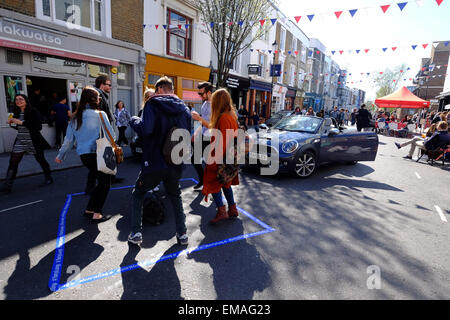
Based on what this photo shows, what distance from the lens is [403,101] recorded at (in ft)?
63.1

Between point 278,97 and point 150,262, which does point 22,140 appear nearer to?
point 150,262

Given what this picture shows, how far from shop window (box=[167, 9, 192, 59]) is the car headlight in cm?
936

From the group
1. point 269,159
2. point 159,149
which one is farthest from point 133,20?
point 159,149

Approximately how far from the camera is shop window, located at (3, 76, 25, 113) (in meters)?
8.00

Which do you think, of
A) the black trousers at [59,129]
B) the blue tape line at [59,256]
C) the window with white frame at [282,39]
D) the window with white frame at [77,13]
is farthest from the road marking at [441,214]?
the window with white frame at [282,39]

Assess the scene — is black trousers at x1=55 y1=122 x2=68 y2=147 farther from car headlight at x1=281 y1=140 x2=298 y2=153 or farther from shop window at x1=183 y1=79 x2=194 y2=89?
car headlight at x1=281 y1=140 x2=298 y2=153

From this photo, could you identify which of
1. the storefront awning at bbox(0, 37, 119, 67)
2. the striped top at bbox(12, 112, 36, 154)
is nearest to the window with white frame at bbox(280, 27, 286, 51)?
the storefront awning at bbox(0, 37, 119, 67)

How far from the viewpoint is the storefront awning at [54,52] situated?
7531mm

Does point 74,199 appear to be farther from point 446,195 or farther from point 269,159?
point 446,195

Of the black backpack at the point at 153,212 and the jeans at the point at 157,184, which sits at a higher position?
the jeans at the point at 157,184

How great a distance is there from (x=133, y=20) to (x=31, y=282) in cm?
1154

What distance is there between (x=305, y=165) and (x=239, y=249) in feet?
12.9

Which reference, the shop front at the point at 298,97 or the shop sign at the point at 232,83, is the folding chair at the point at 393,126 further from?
the shop front at the point at 298,97

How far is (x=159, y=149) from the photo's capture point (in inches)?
116
